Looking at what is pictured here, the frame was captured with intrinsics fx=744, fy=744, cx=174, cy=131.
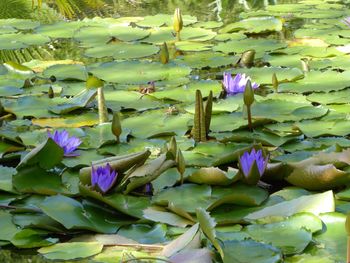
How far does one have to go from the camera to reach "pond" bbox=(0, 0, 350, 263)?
5.61ft

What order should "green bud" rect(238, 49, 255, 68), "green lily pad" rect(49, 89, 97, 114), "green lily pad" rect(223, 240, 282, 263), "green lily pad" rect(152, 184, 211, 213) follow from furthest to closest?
1. "green bud" rect(238, 49, 255, 68)
2. "green lily pad" rect(49, 89, 97, 114)
3. "green lily pad" rect(152, 184, 211, 213)
4. "green lily pad" rect(223, 240, 282, 263)

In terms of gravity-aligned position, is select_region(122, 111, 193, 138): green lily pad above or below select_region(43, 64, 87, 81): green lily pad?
above

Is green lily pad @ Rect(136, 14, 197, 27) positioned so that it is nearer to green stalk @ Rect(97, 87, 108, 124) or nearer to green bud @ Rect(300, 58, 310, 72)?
green bud @ Rect(300, 58, 310, 72)

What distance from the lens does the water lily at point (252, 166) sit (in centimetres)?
194

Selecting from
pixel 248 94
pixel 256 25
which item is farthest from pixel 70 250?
pixel 256 25

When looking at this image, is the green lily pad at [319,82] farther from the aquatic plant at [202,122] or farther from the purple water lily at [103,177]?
the purple water lily at [103,177]

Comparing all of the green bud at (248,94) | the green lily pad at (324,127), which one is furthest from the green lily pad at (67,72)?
the green lily pad at (324,127)

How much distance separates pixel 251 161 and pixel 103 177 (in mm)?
390

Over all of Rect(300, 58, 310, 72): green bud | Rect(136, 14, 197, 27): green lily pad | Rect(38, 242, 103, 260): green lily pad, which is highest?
Rect(38, 242, 103, 260): green lily pad

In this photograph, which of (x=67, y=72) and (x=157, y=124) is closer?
(x=157, y=124)

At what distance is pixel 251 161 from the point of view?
6.43 feet

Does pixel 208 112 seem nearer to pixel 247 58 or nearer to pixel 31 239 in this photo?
pixel 31 239

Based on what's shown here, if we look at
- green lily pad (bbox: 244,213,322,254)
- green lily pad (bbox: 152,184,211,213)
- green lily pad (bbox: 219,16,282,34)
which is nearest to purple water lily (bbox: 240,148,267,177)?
green lily pad (bbox: 152,184,211,213)

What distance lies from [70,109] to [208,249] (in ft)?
4.01
